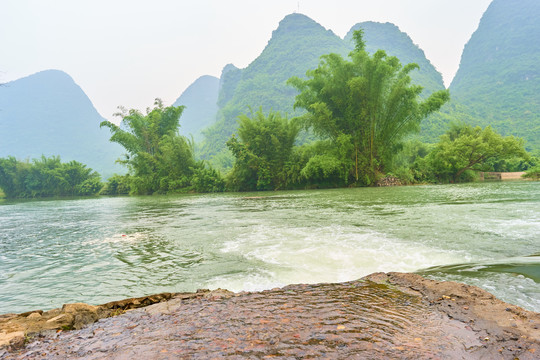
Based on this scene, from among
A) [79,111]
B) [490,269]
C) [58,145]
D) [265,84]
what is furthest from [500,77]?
[79,111]

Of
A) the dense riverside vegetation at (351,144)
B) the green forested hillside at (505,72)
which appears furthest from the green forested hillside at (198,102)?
the dense riverside vegetation at (351,144)

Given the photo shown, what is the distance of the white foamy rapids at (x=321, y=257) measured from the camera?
9.20 feet

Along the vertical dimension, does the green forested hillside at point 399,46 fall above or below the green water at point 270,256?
above

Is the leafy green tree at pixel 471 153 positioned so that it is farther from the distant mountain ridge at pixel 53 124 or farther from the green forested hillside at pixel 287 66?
the distant mountain ridge at pixel 53 124

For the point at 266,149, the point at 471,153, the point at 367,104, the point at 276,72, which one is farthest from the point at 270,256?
the point at 276,72

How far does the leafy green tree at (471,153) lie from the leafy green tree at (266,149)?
9527mm

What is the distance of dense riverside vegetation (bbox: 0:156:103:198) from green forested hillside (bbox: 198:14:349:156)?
81.4ft

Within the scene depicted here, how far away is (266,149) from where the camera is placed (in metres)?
20.6

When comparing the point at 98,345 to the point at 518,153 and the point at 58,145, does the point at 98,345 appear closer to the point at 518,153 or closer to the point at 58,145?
the point at 518,153

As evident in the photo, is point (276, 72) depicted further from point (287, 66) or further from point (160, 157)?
point (160, 157)

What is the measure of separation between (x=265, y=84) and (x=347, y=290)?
2971 inches

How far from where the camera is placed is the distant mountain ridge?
4783 inches

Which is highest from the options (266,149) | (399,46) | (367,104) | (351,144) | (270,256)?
(399,46)

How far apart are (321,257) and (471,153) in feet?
61.2
